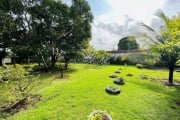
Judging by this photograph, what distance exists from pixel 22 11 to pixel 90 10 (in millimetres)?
6119

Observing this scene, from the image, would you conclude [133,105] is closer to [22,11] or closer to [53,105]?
[53,105]

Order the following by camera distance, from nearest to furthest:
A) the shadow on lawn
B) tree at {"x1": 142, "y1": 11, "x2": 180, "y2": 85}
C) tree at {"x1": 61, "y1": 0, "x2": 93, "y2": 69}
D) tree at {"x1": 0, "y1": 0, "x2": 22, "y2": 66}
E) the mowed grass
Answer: the mowed grass → the shadow on lawn → tree at {"x1": 142, "y1": 11, "x2": 180, "y2": 85} → tree at {"x1": 0, "y1": 0, "x2": 22, "y2": 66} → tree at {"x1": 61, "y1": 0, "x2": 93, "y2": 69}

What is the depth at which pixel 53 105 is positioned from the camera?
10141 mm

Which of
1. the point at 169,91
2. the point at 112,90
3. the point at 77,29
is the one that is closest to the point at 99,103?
the point at 112,90

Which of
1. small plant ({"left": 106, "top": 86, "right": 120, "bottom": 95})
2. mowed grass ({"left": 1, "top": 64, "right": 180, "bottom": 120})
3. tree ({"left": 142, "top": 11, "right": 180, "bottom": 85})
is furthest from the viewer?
tree ({"left": 142, "top": 11, "right": 180, "bottom": 85})

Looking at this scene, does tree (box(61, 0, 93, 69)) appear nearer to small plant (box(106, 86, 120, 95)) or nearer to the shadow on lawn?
the shadow on lawn

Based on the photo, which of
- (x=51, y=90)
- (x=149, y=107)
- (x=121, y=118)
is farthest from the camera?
(x=51, y=90)

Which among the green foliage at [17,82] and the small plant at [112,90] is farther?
the small plant at [112,90]

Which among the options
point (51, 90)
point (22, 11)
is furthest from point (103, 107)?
point (22, 11)

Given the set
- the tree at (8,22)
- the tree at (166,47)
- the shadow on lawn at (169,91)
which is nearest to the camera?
the shadow on lawn at (169,91)

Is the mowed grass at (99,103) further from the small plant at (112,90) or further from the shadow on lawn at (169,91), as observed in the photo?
the small plant at (112,90)

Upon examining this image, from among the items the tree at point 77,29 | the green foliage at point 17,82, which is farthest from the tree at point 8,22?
the green foliage at point 17,82

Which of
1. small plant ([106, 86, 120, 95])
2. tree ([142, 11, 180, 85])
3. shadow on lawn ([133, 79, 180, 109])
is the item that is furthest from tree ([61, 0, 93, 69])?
small plant ([106, 86, 120, 95])

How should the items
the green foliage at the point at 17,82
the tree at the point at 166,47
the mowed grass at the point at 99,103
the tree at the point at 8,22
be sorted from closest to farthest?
1. the mowed grass at the point at 99,103
2. the green foliage at the point at 17,82
3. the tree at the point at 166,47
4. the tree at the point at 8,22
